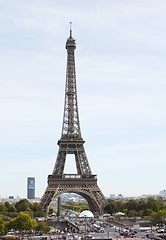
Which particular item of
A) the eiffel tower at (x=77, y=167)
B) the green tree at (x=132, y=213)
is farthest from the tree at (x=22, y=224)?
the green tree at (x=132, y=213)

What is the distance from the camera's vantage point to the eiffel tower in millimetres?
109938

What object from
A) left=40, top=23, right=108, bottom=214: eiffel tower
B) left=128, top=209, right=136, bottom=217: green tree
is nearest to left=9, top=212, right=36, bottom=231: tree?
left=40, top=23, right=108, bottom=214: eiffel tower

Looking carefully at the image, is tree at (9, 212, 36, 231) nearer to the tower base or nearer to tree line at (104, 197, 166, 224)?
the tower base

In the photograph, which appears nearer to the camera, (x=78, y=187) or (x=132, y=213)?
(x=78, y=187)

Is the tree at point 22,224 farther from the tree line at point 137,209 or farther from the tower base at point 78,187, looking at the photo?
the tree line at point 137,209

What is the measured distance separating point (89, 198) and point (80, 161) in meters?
12.5

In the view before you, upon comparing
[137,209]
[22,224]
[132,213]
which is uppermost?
[137,209]

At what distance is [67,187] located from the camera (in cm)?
11125

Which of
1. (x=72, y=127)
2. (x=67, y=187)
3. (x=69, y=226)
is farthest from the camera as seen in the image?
(x=72, y=127)

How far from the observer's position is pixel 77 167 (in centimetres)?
11819

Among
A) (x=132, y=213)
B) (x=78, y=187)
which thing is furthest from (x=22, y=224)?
(x=132, y=213)

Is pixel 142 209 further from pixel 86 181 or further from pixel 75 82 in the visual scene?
pixel 75 82

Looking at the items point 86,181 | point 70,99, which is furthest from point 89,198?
point 70,99

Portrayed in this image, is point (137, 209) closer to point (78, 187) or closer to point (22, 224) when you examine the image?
point (78, 187)
